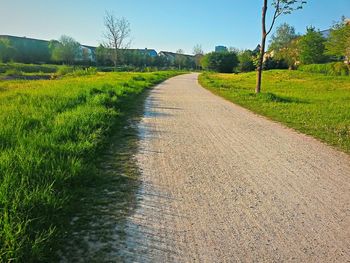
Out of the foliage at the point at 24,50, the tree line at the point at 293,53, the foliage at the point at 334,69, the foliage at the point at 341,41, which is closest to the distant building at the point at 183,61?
the tree line at the point at 293,53

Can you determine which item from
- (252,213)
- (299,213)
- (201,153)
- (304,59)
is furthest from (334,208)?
(304,59)

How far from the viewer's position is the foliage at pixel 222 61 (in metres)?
87.1

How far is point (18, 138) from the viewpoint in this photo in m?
5.38

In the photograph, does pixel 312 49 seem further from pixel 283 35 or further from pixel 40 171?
pixel 40 171

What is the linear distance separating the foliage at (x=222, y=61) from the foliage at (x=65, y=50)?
36124 mm

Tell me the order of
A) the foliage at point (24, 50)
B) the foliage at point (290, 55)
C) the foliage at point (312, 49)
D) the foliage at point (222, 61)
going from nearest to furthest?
the foliage at point (312, 49)
the foliage at point (290, 55)
the foliage at point (24, 50)
the foliage at point (222, 61)

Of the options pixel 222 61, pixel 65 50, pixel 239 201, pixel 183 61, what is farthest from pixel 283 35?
pixel 239 201

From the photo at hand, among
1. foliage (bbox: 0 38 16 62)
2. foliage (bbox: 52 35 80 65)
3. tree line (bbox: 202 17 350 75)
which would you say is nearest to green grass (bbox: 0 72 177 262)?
tree line (bbox: 202 17 350 75)

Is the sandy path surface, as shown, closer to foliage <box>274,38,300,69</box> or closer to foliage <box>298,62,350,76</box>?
foliage <box>298,62,350,76</box>

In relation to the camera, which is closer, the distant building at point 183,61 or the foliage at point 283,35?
the foliage at point 283,35

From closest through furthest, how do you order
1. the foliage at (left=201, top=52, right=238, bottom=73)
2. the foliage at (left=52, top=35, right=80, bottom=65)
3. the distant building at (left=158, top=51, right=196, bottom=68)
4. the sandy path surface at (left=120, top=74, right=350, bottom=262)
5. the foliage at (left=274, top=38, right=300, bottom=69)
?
the sandy path surface at (left=120, top=74, right=350, bottom=262)
the foliage at (left=274, top=38, right=300, bottom=69)
the foliage at (left=52, top=35, right=80, bottom=65)
the foliage at (left=201, top=52, right=238, bottom=73)
the distant building at (left=158, top=51, right=196, bottom=68)

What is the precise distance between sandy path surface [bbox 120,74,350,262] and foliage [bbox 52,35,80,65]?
7912 centimetres

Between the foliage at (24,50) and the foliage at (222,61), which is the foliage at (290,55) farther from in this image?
the foliage at (24,50)

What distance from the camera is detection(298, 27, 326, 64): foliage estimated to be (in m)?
58.2
